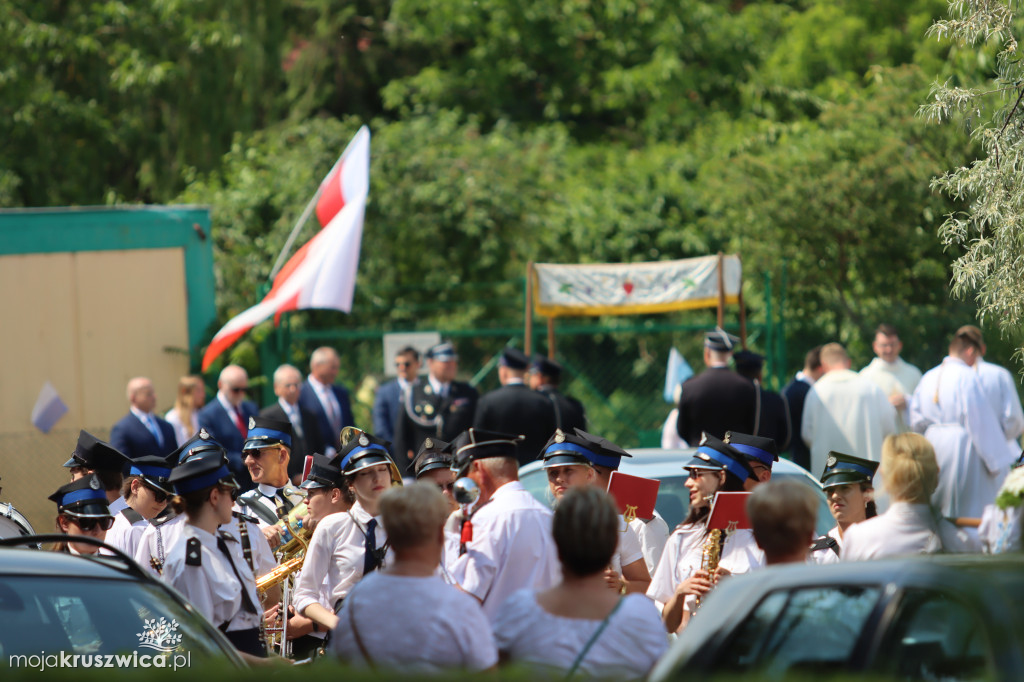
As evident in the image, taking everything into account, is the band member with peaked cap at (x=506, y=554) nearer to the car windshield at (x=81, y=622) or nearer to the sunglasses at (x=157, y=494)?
the car windshield at (x=81, y=622)

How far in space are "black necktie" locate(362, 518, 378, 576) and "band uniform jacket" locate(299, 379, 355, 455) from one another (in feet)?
16.3

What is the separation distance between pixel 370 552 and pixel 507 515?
0.96 meters

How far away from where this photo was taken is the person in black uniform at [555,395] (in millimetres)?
10102

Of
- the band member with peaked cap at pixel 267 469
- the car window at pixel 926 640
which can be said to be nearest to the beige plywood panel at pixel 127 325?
the band member with peaked cap at pixel 267 469

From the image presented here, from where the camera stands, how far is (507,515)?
17.1 ft

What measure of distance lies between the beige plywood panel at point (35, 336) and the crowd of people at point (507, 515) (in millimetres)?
2324

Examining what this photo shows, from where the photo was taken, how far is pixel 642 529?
6336mm

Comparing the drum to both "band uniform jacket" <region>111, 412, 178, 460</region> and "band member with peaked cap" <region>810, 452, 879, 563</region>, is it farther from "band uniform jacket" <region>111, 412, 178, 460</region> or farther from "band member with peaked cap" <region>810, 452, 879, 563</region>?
"band member with peaked cap" <region>810, 452, 879, 563</region>

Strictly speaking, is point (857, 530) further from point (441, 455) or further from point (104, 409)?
point (104, 409)

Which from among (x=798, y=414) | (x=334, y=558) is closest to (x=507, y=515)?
(x=334, y=558)

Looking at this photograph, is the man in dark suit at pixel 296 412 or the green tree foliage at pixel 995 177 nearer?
the green tree foliage at pixel 995 177

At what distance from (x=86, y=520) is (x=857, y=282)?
10.5 meters

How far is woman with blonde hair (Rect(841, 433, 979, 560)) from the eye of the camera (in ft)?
15.0

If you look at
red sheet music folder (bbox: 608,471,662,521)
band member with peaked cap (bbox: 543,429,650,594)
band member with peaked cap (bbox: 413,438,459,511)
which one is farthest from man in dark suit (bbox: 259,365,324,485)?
red sheet music folder (bbox: 608,471,662,521)
